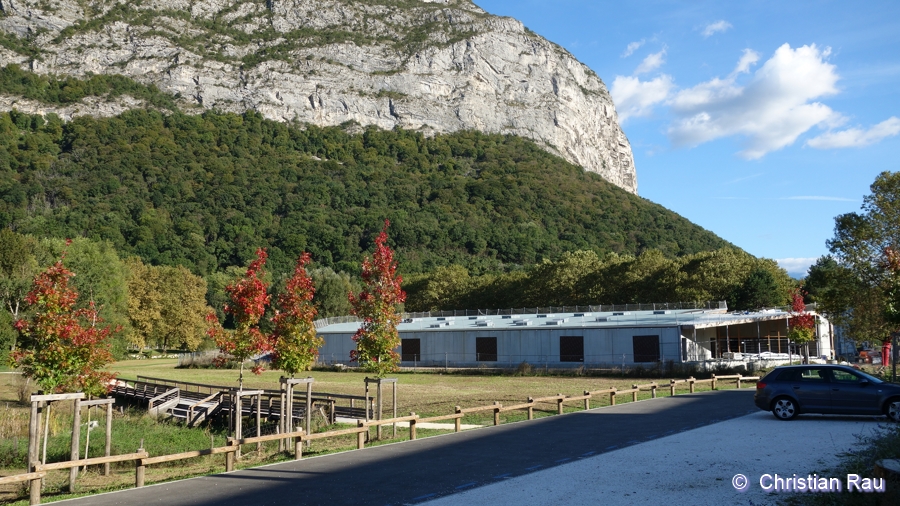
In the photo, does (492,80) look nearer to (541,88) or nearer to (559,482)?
(541,88)

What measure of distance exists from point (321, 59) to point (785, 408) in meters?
176

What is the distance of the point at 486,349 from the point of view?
51156mm

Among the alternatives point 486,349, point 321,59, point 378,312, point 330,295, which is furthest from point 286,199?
point 378,312

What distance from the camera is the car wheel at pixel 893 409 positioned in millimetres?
17625

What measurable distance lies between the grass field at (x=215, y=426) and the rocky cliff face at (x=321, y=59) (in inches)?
5372

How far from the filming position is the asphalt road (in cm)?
1129

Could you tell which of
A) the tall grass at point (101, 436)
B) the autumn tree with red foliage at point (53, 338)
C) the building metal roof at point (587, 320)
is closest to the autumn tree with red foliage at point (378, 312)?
the tall grass at point (101, 436)

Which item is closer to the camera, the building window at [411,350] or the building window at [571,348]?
the building window at [571,348]

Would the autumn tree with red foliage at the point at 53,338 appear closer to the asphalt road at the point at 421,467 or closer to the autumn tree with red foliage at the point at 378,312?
the asphalt road at the point at 421,467

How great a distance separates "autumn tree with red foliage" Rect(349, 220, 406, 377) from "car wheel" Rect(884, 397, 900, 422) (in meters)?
12.7

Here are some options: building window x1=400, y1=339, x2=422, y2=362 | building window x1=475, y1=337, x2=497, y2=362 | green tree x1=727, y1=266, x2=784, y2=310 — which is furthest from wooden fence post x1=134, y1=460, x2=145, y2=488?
green tree x1=727, y1=266, x2=784, y2=310

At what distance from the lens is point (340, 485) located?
39.4ft

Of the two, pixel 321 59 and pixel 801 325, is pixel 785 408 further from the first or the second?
pixel 321 59

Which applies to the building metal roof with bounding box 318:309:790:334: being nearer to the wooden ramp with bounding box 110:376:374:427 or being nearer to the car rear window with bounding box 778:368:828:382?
the wooden ramp with bounding box 110:376:374:427
